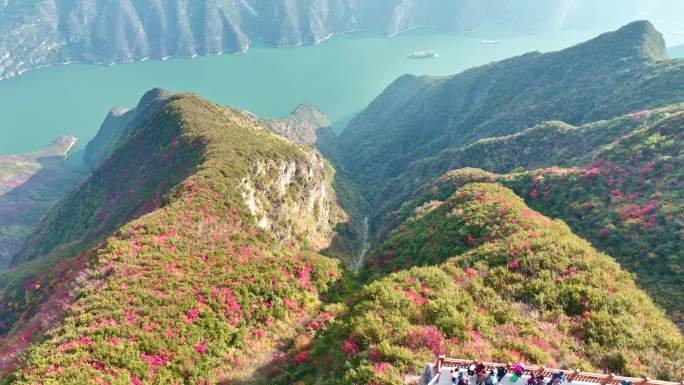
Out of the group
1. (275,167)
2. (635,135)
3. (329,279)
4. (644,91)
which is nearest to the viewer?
(329,279)

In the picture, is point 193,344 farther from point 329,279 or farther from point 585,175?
point 585,175

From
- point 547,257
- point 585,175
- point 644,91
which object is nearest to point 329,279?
point 547,257

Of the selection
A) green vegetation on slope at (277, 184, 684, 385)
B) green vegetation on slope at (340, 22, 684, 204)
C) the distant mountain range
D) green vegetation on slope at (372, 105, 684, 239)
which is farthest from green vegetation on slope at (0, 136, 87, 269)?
green vegetation on slope at (277, 184, 684, 385)

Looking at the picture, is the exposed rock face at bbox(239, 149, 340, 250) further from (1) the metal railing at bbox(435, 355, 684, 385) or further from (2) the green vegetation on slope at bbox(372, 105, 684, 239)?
(1) the metal railing at bbox(435, 355, 684, 385)

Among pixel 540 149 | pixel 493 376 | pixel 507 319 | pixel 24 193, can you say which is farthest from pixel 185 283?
pixel 24 193

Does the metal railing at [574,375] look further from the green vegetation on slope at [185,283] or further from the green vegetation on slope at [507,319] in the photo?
the green vegetation on slope at [185,283]

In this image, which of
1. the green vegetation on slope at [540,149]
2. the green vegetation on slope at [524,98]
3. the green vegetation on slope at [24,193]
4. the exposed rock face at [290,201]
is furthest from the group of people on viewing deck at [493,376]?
the green vegetation on slope at [24,193]
